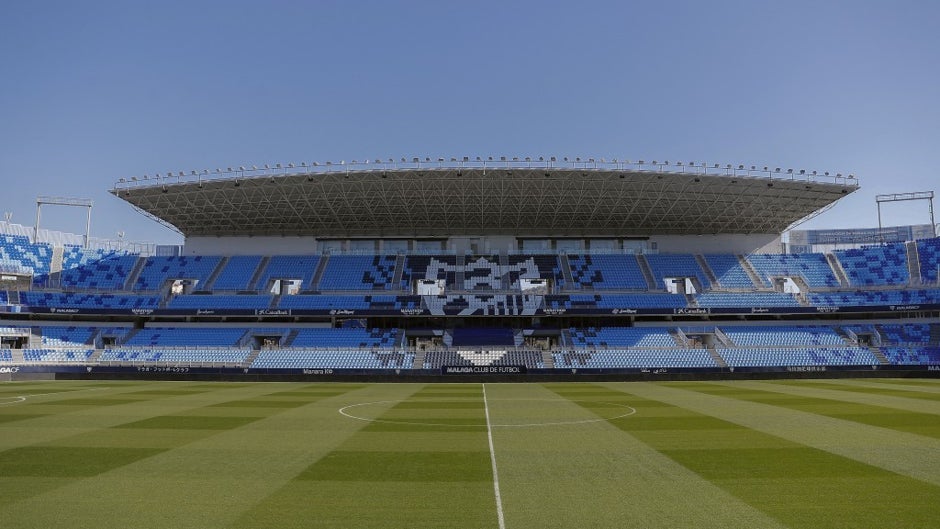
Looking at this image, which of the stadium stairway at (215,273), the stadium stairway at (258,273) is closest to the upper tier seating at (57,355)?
the stadium stairway at (215,273)

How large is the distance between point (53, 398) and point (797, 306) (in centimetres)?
5168

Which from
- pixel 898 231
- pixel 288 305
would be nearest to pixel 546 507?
pixel 288 305

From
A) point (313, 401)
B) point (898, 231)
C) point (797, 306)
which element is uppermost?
point (898, 231)

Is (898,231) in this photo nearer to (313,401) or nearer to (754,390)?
(754,390)

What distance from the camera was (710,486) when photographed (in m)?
10.5

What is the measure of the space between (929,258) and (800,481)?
56.4 m

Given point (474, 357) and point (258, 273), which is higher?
point (258, 273)

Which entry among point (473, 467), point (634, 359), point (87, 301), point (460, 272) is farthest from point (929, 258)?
point (87, 301)

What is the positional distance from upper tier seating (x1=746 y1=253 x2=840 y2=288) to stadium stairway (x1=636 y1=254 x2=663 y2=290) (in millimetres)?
9682

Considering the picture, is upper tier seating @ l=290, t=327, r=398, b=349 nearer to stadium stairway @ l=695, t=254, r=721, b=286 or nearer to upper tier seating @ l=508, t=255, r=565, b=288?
upper tier seating @ l=508, t=255, r=565, b=288

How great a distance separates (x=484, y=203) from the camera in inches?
2120

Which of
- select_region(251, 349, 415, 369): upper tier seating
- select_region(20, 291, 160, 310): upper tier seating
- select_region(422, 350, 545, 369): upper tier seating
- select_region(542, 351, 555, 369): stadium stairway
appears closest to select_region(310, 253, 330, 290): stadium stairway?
select_region(251, 349, 415, 369): upper tier seating

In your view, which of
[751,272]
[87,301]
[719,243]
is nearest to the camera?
[87,301]

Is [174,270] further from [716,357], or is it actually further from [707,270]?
[707,270]
